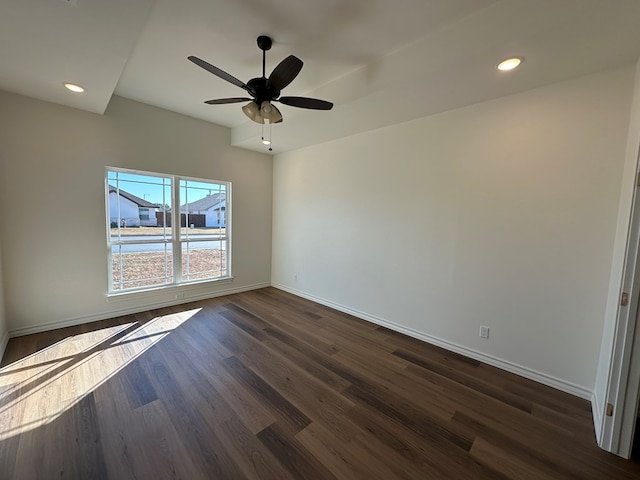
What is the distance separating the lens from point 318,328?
133 inches

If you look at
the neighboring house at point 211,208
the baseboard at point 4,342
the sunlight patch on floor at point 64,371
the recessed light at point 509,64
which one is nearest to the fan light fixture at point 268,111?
the recessed light at point 509,64

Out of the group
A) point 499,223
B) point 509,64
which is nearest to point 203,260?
point 499,223

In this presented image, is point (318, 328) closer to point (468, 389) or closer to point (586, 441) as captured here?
point (468, 389)

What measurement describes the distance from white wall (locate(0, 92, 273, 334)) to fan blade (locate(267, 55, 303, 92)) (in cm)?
252

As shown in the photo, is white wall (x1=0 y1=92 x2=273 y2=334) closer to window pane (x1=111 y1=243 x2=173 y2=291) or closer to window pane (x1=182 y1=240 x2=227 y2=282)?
window pane (x1=111 y1=243 x2=173 y2=291)

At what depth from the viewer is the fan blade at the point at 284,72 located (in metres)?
1.83

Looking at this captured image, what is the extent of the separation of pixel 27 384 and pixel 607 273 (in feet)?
16.1

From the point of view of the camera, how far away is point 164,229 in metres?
3.98

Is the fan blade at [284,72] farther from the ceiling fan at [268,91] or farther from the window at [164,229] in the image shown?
the window at [164,229]

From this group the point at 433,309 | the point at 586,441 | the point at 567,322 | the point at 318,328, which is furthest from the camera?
the point at 318,328

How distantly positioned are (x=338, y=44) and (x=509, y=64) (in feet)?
4.49

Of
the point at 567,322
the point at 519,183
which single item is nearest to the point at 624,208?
the point at 519,183

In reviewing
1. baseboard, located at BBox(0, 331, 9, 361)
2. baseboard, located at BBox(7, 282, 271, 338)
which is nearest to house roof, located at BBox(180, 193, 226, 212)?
baseboard, located at BBox(7, 282, 271, 338)

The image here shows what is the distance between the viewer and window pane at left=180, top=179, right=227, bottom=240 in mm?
4145
